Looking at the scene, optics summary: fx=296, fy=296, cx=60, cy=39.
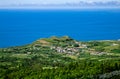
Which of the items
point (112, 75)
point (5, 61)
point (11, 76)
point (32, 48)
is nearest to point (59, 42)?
point (32, 48)

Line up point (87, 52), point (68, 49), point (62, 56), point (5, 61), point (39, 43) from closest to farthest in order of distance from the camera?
point (5, 61), point (62, 56), point (87, 52), point (68, 49), point (39, 43)

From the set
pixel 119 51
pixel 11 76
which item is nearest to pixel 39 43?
pixel 119 51

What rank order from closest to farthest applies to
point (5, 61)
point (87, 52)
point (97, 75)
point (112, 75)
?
point (112, 75), point (97, 75), point (5, 61), point (87, 52)

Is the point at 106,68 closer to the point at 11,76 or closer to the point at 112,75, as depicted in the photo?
the point at 112,75

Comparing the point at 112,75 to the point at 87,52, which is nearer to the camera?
the point at 112,75

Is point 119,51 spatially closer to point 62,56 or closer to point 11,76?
point 62,56

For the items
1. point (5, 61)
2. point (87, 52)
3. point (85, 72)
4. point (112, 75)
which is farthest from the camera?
point (87, 52)

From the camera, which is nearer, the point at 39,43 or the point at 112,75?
the point at 112,75
